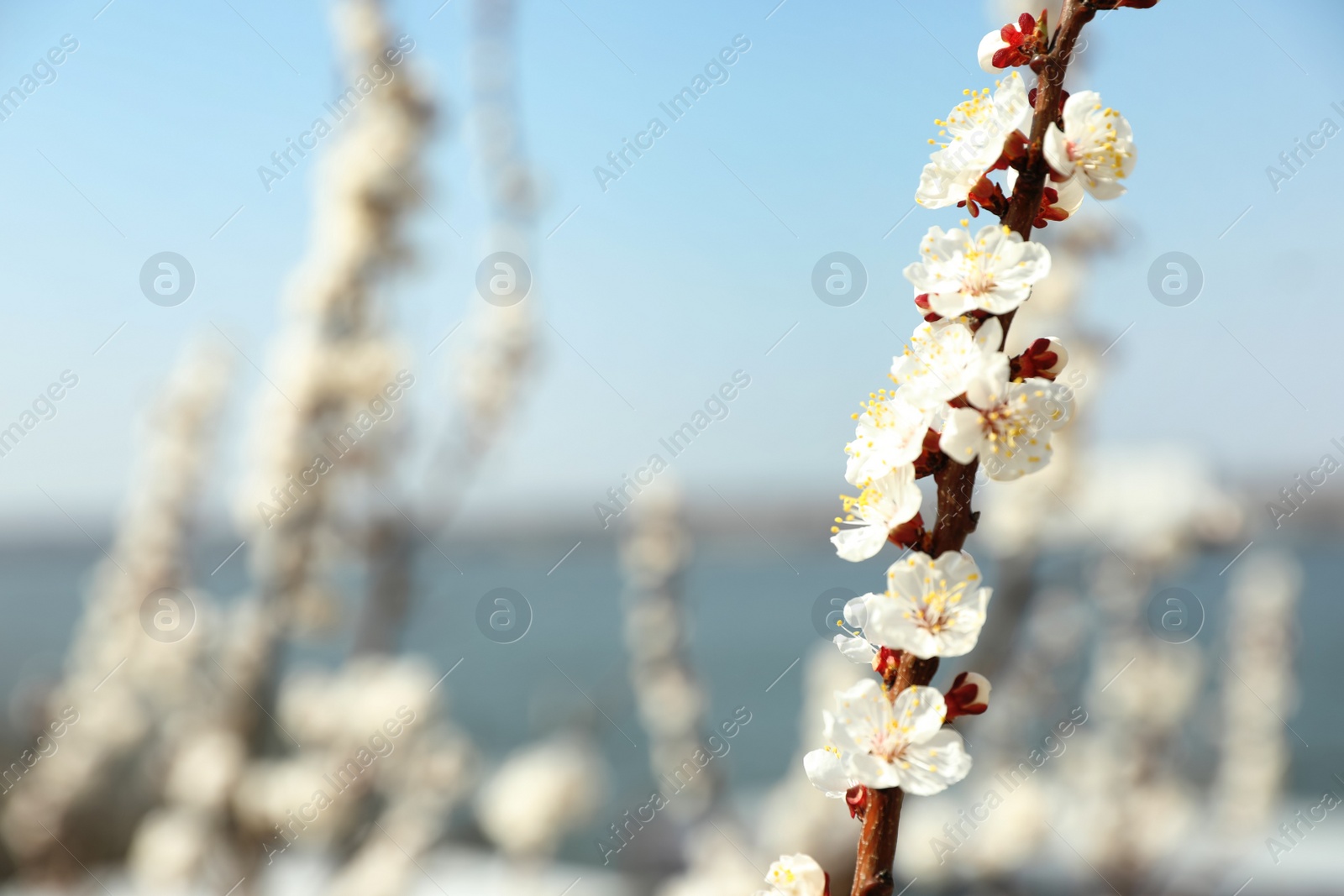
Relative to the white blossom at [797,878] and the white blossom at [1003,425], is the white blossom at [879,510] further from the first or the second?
the white blossom at [797,878]

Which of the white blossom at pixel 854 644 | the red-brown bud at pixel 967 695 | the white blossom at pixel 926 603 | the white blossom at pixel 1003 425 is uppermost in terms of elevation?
the white blossom at pixel 1003 425

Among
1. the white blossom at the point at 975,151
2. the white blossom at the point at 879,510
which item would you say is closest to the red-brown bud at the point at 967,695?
the white blossom at the point at 879,510

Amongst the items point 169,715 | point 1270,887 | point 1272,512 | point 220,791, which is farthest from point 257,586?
point 1270,887

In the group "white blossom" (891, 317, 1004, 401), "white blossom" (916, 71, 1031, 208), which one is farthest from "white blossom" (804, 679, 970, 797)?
"white blossom" (916, 71, 1031, 208)

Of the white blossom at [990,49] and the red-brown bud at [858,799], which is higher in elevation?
the white blossom at [990,49]

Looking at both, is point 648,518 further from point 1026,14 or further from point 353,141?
point 1026,14
